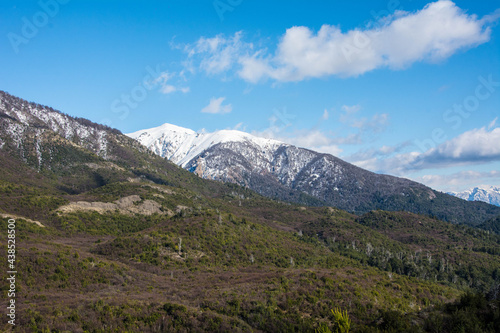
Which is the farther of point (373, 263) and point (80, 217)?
point (373, 263)

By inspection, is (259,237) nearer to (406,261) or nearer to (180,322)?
(406,261)

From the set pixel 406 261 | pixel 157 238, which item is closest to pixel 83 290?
pixel 157 238

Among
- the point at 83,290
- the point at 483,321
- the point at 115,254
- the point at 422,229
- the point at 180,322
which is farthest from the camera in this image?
the point at 422,229

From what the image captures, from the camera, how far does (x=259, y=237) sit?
9731 cm

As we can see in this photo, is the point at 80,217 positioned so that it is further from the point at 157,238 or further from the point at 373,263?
the point at 373,263

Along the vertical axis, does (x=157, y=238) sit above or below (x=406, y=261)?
above

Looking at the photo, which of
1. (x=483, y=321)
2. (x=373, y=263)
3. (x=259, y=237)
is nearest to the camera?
(x=483, y=321)

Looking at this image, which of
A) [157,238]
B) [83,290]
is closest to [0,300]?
[83,290]

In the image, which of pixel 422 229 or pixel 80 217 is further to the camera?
pixel 422 229

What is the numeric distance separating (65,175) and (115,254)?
146433 millimetres

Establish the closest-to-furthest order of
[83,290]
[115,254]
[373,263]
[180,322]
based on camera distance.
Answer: [180,322] → [83,290] → [115,254] → [373,263]

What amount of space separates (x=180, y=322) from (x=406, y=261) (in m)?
104

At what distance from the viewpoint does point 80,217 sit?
9919 cm

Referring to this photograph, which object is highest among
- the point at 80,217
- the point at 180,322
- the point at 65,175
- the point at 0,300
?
the point at 65,175
